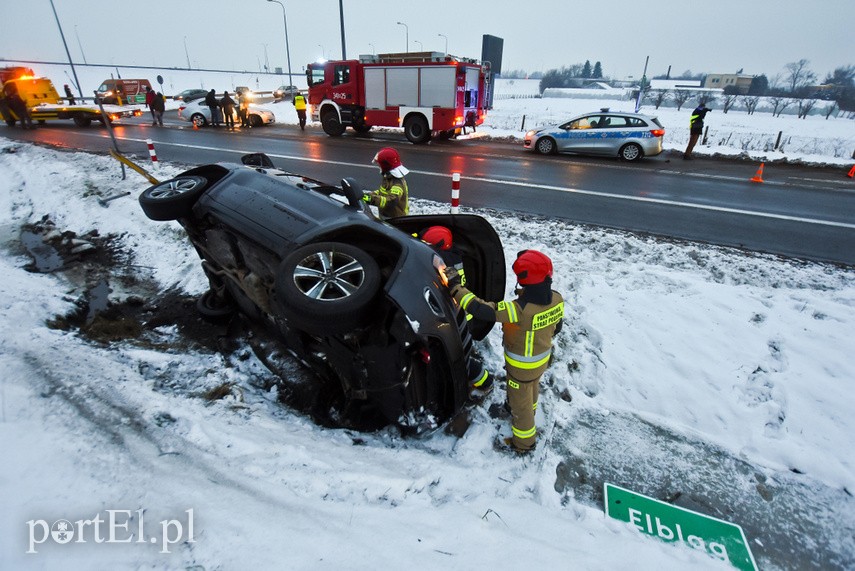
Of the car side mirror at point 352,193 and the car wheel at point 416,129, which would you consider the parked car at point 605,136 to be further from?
the car side mirror at point 352,193

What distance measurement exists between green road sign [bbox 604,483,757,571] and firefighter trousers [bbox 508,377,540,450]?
1.89ft

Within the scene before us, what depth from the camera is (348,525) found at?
7.39ft

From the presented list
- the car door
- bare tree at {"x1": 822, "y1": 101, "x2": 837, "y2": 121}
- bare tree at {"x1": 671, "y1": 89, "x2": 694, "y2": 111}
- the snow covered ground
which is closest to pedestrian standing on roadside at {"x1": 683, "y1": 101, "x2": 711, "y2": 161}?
the car door

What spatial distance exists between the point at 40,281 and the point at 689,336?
23.7 ft

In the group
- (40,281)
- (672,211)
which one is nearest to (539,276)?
(40,281)

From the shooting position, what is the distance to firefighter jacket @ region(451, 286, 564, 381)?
111 inches

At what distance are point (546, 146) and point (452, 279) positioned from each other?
42.4 feet

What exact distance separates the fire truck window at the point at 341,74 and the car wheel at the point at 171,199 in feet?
50.1

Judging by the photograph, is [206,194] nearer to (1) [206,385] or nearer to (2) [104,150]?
(1) [206,385]

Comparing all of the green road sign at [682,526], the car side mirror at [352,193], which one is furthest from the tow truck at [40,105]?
the green road sign at [682,526]

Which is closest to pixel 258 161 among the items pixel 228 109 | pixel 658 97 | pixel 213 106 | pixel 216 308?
pixel 216 308

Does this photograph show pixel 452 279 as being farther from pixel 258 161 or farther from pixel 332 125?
pixel 332 125

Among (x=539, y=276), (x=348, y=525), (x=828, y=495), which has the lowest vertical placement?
(x=828, y=495)

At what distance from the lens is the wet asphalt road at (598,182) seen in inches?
291
